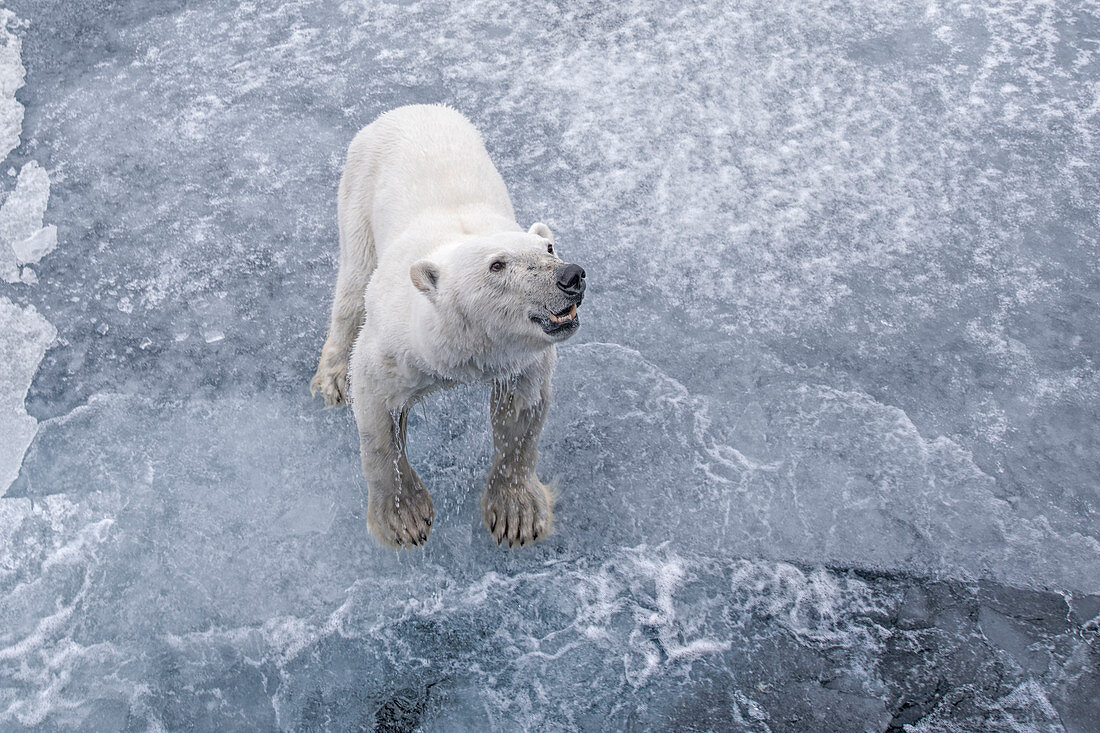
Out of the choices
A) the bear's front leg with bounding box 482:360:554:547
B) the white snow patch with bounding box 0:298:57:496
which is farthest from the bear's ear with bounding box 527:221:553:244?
the white snow patch with bounding box 0:298:57:496

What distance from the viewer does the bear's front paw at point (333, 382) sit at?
433 centimetres

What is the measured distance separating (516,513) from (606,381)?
90 cm

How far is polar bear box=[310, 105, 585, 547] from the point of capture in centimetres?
294

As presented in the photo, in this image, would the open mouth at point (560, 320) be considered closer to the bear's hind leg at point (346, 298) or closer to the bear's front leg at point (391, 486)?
the bear's front leg at point (391, 486)

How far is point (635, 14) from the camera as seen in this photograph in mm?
6559

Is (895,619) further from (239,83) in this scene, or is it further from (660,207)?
(239,83)

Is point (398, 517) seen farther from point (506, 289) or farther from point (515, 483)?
point (506, 289)

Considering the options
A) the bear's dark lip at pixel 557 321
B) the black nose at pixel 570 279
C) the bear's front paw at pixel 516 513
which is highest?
the black nose at pixel 570 279

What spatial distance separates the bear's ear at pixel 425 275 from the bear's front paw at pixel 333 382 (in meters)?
1.40

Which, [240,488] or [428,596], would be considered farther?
[240,488]

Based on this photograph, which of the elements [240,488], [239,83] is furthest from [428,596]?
[239,83]

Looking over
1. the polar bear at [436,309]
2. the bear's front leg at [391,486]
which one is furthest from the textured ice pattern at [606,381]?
the polar bear at [436,309]

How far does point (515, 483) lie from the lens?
3.89 meters

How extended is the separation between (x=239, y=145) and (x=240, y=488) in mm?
2376
